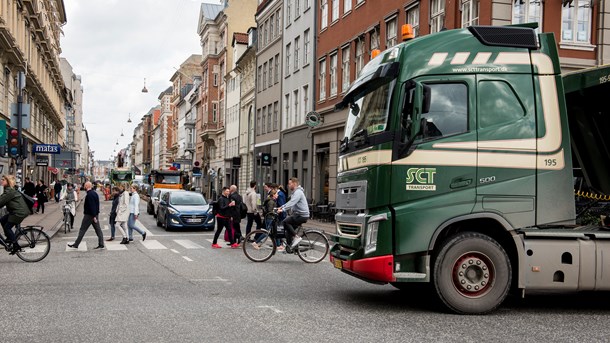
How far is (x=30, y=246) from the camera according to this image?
14.5 m

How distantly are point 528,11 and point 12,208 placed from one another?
14.7 meters

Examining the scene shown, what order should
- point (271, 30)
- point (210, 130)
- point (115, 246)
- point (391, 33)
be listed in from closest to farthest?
point (115, 246), point (391, 33), point (271, 30), point (210, 130)

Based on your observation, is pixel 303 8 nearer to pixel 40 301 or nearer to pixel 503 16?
pixel 503 16

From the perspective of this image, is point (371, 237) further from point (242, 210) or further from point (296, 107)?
point (296, 107)

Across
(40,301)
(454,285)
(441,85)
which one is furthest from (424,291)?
(40,301)

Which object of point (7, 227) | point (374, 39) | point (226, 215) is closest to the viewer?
point (7, 227)

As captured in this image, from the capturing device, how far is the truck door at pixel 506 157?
28.5 ft

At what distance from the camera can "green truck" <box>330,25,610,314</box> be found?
864 cm

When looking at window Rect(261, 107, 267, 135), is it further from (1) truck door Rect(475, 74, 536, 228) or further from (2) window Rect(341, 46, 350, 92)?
(1) truck door Rect(475, 74, 536, 228)

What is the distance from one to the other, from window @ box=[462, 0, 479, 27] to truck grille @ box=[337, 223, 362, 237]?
13.3m

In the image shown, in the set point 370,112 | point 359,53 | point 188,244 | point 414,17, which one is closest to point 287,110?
point 359,53

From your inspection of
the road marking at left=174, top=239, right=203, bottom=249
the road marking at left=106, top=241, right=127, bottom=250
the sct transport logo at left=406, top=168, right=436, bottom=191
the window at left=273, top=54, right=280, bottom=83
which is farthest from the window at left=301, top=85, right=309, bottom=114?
the sct transport logo at left=406, top=168, right=436, bottom=191

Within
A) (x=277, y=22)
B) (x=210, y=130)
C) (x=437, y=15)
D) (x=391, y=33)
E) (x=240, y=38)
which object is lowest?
(x=210, y=130)

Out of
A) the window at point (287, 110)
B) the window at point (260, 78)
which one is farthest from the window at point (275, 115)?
the window at point (260, 78)
